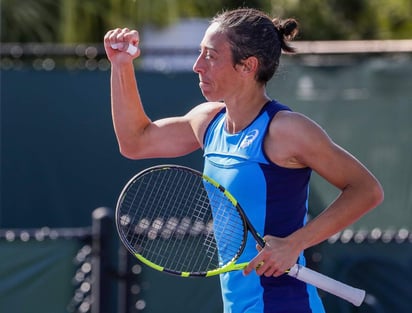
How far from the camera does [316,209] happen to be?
313 inches

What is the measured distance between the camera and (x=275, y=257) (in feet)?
11.1

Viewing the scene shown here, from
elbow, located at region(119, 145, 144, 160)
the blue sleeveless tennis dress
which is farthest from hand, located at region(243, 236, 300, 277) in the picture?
elbow, located at region(119, 145, 144, 160)

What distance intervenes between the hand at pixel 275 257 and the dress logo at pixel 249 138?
32 centimetres

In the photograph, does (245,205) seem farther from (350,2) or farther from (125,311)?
(350,2)

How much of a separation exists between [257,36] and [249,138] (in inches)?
13.6

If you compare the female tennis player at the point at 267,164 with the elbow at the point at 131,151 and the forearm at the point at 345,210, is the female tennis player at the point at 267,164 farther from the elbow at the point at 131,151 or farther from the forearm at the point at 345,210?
the elbow at the point at 131,151

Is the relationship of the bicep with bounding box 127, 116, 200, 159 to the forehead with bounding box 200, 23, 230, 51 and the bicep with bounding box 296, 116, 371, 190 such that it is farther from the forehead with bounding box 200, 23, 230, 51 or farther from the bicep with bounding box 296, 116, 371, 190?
the bicep with bounding box 296, 116, 371, 190

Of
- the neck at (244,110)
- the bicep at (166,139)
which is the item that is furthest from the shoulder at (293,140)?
the bicep at (166,139)

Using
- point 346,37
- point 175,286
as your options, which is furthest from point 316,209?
point 346,37

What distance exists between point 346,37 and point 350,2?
668mm

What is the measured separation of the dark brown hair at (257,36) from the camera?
11.8 ft

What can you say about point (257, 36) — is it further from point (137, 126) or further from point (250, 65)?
point (137, 126)

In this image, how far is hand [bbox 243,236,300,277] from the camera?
11.2ft

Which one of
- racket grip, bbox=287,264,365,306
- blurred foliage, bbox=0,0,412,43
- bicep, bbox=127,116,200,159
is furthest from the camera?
blurred foliage, bbox=0,0,412,43
